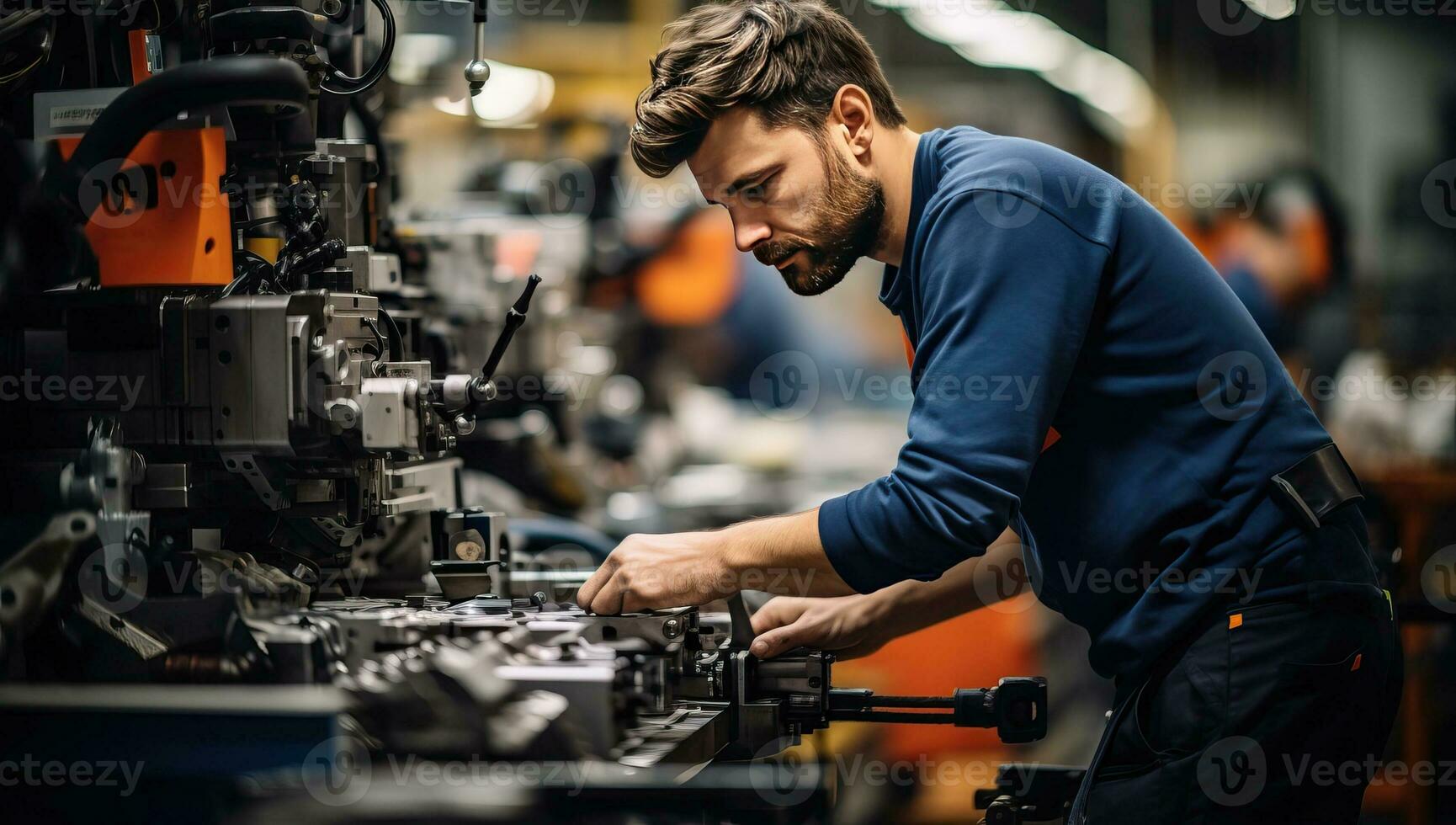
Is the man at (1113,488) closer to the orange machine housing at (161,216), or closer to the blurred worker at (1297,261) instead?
the orange machine housing at (161,216)

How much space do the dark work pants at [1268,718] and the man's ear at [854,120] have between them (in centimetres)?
81

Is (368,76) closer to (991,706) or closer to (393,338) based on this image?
(393,338)

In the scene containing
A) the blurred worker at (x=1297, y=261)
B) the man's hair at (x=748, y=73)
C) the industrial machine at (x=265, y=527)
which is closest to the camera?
the industrial machine at (x=265, y=527)

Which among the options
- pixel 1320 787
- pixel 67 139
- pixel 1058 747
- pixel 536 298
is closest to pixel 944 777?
pixel 1058 747

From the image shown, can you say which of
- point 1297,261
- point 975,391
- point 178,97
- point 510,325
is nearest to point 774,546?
point 975,391

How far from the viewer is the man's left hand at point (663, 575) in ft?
5.28

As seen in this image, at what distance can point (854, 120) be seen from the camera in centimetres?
181

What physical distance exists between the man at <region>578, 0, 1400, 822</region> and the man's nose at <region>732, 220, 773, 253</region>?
0.07m

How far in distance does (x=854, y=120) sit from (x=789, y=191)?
5.8 inches

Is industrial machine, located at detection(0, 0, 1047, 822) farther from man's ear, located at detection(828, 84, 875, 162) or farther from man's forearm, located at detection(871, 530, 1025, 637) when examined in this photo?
man's ear, located at detection(828, 84, 875, 162)

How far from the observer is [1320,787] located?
60.9 inches

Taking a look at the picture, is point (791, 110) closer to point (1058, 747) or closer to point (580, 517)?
point (580, 517)

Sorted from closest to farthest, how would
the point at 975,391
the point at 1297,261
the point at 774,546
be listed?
the point at 975,391 → the point at 774,546 → the point at 1297,261

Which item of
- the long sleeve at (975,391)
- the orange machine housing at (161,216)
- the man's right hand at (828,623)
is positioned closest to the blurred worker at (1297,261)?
the man's right hand at (828,623)
